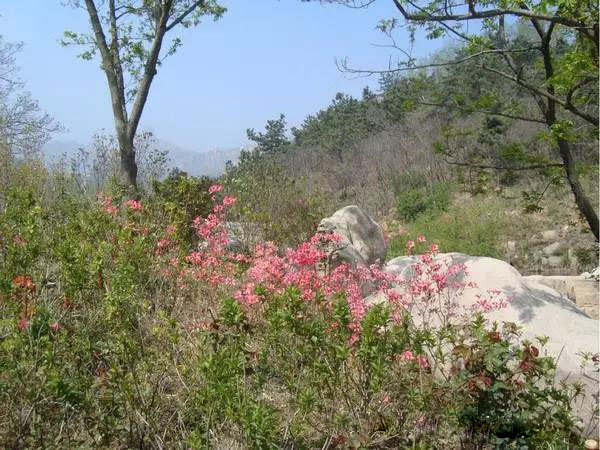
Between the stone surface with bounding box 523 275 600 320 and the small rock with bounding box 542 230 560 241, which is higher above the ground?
the small rock with bounding box 542 230 560 241

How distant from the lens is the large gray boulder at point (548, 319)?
3293 mm

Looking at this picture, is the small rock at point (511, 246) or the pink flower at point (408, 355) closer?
the pink flower at point (408, 355)

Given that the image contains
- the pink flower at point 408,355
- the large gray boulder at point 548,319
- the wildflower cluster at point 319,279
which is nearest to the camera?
the pink flower at point 408,355

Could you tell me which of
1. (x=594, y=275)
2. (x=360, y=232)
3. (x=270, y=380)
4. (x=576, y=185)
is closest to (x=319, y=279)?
(x=270, y=380)

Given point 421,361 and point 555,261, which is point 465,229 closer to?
point 555,261

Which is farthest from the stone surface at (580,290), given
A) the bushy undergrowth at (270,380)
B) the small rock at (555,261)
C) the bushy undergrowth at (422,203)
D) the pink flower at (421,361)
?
the bushy undergrowth at (422,203)

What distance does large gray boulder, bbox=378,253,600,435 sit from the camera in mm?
3293

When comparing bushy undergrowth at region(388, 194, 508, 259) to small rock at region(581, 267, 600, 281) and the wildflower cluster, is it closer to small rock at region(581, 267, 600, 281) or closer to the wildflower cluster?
small rock at region(581, 267, 600, 281)

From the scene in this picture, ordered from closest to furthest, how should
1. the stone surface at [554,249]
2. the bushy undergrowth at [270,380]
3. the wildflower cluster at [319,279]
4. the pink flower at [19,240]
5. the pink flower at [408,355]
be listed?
the bushy undergrowth at [270,380]
the pink flower at [408,355]
the wildflower cluster at [319,279]
the pink flower at [19,240]
the stone surface at [554,249]

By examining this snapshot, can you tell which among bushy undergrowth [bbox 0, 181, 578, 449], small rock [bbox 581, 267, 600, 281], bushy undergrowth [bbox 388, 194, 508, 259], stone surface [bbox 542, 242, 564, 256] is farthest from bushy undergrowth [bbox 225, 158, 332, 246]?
stone surface [bbox 542, 242, 564, 256]

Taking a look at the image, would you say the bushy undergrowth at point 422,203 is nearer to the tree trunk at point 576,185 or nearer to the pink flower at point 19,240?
the tree trunk at point 576,185

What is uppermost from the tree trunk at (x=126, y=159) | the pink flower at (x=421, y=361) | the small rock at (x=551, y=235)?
the tree trunk at (x=126, y=159)

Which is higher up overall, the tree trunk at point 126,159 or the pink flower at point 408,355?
the tree trunk at point 126,159

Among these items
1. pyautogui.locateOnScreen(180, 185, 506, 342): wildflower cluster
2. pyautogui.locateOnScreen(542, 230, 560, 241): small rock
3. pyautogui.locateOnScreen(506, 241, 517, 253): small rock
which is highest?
pyautogui.locateOnScreen(180, 185, 506, 342): wildflower cluster
